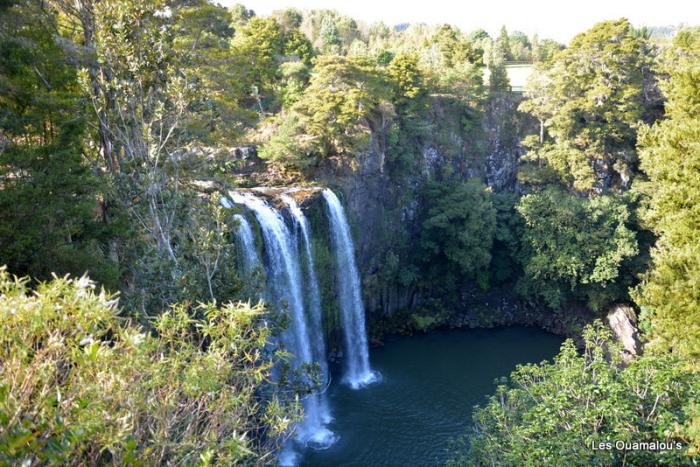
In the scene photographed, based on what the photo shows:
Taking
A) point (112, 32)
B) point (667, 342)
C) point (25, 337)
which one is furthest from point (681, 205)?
point (25, 337)

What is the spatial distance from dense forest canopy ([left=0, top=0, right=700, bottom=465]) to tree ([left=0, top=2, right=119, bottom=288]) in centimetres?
4

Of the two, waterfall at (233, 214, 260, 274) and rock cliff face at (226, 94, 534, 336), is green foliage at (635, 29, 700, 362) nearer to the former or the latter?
rock cliff face at (226, 94, 534, 336)

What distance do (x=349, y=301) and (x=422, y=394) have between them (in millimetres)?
4977

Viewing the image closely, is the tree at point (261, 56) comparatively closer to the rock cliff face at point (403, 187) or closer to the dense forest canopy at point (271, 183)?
the dense forest canopy at point (271, 183)

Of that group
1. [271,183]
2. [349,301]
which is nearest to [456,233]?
[349,301]

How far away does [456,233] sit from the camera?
2428 cm

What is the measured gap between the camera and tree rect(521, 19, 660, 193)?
2438 centimetres

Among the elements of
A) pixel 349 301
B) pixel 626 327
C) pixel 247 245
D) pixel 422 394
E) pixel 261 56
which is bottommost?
pixel 422 394

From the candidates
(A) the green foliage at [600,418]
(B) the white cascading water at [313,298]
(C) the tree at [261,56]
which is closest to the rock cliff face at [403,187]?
(B) the white cascading water at [313,298]

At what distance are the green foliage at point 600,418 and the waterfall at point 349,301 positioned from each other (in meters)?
10.1

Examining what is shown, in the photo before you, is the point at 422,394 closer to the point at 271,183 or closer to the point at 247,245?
the point at 247,245

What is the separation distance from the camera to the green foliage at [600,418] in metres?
8.33

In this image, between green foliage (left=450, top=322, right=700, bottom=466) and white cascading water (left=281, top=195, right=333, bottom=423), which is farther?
white cascading water (left=281, top=195, right=333, bottom=423)

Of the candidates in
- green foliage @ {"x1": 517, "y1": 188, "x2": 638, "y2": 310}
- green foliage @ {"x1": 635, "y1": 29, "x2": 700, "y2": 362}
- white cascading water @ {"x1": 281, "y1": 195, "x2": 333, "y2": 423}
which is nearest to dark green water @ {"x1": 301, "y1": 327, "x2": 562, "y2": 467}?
white cascading water @ {"x1": 281, "y1": 195, "x2": 333, "y2": 423}
